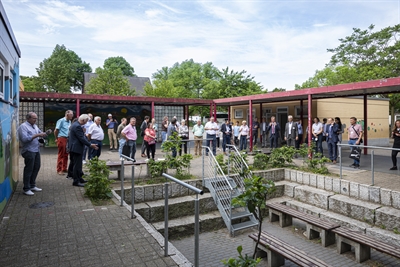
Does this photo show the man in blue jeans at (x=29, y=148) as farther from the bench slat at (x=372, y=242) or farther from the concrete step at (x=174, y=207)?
the bench slat at (x=372, y=242)

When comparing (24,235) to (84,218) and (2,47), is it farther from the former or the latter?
(2,47)

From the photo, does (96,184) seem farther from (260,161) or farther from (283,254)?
(260,161)

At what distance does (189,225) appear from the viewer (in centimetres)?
688

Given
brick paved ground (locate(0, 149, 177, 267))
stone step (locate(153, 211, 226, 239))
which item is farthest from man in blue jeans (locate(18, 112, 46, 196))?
stone step (locate(153, 211, 226, 239))

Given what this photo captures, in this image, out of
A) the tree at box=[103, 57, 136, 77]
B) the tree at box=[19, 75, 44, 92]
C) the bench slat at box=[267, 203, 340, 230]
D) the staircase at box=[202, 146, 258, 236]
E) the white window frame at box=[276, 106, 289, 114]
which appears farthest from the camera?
the tree at box=[103, 57, 136, 77]

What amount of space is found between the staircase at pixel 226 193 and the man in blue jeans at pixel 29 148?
405 cm

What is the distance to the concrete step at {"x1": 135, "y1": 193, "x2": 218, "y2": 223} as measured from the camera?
6.80 meters

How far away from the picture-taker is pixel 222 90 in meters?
30.7

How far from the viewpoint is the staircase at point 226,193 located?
718cm

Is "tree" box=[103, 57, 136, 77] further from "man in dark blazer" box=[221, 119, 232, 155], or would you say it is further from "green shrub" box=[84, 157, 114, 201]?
"green shrub" box=[84, 157, 114, 201]

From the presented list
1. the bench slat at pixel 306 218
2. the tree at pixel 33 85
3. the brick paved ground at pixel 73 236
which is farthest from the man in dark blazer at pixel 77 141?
the tree at pixel 33 85

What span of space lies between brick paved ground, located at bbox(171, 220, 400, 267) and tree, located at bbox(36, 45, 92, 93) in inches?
1793

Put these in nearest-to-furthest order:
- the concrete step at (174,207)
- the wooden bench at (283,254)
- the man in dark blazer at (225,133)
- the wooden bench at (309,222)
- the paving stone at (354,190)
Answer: the wooden bench at (283,254) → the wooden bench at (309,222) → the concrete step at (174,207) → the paving stone at (354,190) → the man in dark blazer at (225,133)

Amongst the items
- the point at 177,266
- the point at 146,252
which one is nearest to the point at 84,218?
the point at 146,252
